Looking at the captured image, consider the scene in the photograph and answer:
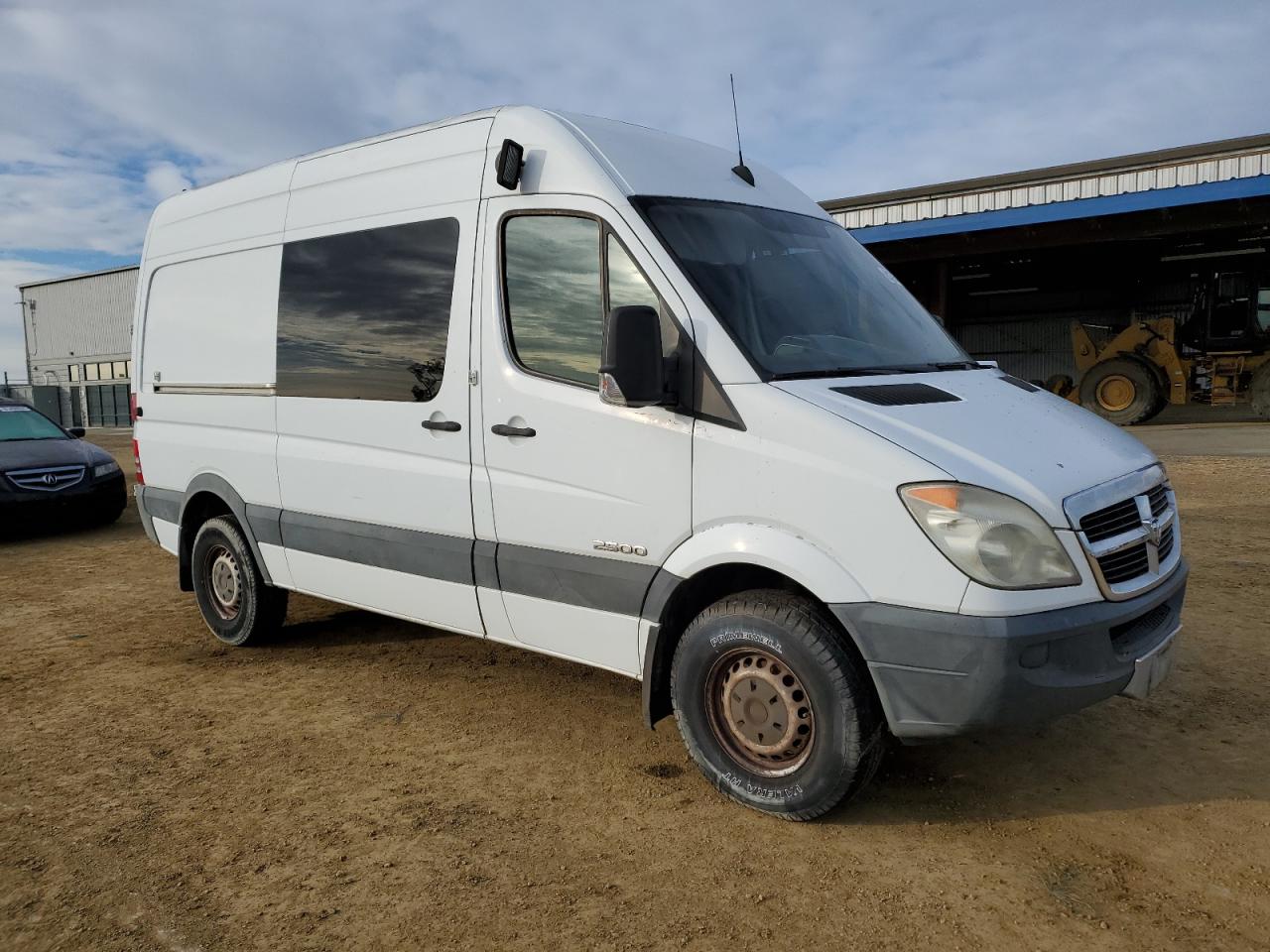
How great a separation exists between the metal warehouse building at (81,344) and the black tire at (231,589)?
38.2 m

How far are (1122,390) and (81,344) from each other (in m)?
42.1

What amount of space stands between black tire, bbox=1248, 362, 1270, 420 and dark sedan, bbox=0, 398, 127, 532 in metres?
19.8

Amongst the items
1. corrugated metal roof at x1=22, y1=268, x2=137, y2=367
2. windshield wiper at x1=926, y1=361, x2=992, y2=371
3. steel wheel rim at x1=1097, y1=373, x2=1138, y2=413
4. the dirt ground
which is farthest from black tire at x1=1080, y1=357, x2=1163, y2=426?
corrugated metal roof at x1=22, y1=268, x2=137, y2=367

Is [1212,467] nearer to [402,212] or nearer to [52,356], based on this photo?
[402,212]

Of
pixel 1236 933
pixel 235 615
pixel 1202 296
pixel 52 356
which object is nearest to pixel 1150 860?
pixel 1236 933

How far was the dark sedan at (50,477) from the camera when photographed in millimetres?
9625

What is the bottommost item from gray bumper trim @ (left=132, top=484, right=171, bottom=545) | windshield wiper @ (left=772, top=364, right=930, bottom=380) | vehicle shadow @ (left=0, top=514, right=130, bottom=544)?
vehicle shadow @ (left=0, top=514, right=130, bottom=544)

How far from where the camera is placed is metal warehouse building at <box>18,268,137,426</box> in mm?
41188

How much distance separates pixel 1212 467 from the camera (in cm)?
1191

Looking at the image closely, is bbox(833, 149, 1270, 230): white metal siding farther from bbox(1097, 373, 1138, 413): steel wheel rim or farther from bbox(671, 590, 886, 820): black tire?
bbox(671, 590, 886, 820): black tire

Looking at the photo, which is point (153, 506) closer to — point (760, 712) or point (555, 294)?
point (555, 294)

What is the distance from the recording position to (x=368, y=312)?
4.50 metres

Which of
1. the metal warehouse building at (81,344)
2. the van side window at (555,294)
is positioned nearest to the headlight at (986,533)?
the van side window at (555,294)

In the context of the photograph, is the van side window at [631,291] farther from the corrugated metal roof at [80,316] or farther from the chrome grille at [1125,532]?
the corrugated metal roof at [80,316]
